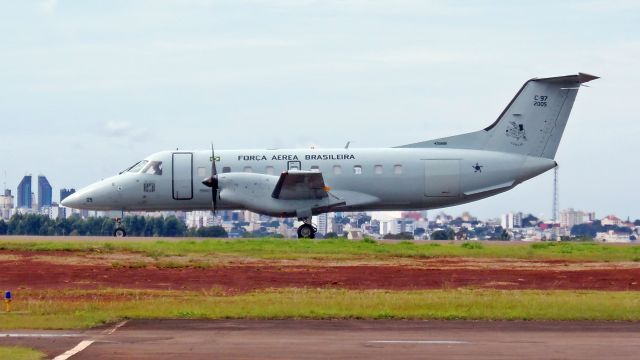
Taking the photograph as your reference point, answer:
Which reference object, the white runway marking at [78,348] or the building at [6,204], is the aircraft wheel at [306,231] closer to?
the white runway marking at [78,348]

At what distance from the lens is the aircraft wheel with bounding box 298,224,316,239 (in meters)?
44.2

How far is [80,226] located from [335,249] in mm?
30518

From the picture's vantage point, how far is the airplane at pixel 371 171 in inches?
1706

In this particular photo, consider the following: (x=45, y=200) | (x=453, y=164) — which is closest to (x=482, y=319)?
(x=453, y=164)

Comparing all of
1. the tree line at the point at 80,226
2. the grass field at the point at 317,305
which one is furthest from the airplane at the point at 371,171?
the tree line at the point at 80,226

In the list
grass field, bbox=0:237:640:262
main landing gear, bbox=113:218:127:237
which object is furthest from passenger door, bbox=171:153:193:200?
main landing gear, bbox=113:218:127:237

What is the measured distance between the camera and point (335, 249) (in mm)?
38719

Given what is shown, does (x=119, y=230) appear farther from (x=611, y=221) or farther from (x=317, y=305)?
(x=611, y=221)

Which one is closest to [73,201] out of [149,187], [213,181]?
[149,187]

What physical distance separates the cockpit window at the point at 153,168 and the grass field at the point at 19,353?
93.1ft

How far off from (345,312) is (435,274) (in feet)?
35.0

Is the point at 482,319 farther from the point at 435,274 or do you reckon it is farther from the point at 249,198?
the point at 249,198

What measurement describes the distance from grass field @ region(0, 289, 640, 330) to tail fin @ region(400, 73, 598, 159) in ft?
60.5

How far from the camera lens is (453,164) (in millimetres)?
43375
